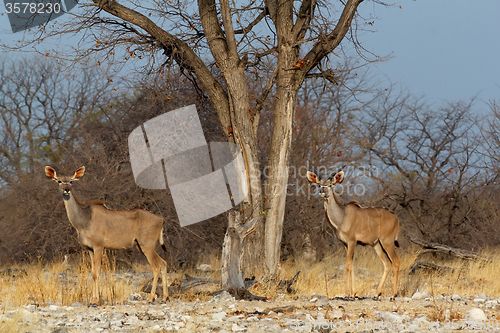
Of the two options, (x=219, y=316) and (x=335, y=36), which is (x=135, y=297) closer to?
(x=219, y=316)

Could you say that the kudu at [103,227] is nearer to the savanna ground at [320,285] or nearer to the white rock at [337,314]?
the savanna ground at [320,285]

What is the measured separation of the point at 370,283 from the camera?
11.9 metres

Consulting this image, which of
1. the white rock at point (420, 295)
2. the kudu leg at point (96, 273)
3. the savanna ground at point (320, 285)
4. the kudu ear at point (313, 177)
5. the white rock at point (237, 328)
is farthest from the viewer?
the white rock at point (420, 295)

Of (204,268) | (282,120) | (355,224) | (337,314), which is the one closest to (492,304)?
(355,224)

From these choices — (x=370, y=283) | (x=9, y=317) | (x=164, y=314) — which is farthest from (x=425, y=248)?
(x=9, y=317)

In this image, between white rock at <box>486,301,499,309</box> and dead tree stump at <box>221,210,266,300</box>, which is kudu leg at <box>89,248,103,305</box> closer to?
dead tree stump at <box>221,210,266,300</box>

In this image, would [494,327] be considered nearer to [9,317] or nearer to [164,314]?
[164,314]

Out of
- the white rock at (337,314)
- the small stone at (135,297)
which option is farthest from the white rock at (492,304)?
the small stone at (135,297)

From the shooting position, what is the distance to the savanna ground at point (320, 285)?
743 centimetres

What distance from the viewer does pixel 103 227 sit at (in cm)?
841

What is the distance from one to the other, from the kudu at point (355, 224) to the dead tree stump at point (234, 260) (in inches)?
65.4

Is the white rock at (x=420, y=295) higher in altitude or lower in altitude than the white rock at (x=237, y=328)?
lower

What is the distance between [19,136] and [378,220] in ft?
64.1

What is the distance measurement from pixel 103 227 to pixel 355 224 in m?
4.12
